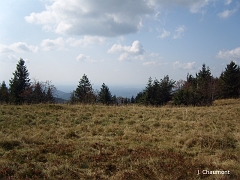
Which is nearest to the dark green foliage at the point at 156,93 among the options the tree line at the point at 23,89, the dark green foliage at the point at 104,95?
the dark green foliage at the point at 104,95

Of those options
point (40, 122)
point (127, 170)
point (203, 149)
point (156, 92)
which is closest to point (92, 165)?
point (127, 170)

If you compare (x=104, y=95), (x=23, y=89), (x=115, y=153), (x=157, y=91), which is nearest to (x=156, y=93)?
(x=157, y=91)

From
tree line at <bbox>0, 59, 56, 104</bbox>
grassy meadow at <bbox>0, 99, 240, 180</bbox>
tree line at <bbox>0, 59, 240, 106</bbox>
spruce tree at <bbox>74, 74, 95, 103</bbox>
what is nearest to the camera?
grassy meadow at <bbox>0, 99, 240, 180</bbox>

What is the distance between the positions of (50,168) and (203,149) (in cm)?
439

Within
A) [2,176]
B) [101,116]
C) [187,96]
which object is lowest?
[2,176]

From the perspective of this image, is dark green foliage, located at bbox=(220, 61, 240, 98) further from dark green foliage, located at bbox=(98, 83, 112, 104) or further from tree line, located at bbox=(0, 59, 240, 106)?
dark green foliage, located at bbox=(98, 83, 112, 104)

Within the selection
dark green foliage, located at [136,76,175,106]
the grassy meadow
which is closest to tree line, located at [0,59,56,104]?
dark green foliage, located at [136,76,175,106]

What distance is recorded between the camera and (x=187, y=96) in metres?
29.3

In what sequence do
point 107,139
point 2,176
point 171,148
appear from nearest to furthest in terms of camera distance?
point 2,176 → point 171,148 → point 107,139

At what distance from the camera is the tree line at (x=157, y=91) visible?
30.1 m

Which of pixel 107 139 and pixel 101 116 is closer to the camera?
pixel 107 139

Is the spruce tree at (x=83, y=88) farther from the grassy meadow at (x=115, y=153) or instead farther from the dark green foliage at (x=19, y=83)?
the grassy meadow at (x=115, y=153)

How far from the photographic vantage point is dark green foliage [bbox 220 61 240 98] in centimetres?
3048

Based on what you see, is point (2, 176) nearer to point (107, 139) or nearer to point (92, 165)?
point (92, 165)
